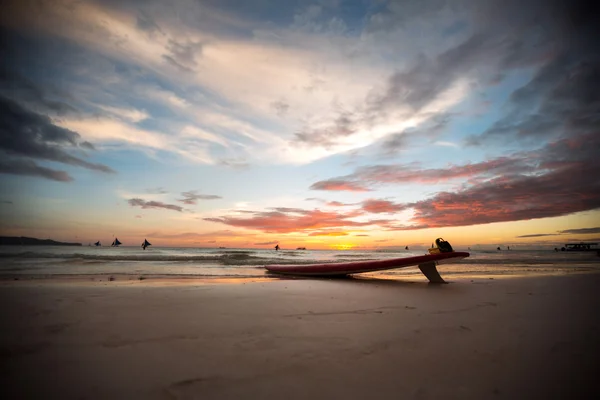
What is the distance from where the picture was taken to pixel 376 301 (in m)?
5.04

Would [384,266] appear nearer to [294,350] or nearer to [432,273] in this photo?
[432,273]

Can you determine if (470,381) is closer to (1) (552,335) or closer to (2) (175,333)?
(1) (552,335)

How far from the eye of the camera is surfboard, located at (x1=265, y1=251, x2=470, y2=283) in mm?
8484

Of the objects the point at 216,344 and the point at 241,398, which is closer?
the point at 241,398

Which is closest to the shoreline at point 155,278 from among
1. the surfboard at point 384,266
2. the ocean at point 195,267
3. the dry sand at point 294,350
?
the ocean at point 195,267

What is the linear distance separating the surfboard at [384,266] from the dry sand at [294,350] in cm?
386

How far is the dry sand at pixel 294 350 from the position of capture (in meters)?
1.78

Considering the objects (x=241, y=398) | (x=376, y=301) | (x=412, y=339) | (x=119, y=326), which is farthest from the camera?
(x=376, y=301)

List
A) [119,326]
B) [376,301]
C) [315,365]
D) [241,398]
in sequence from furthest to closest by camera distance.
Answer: [376,301]
[119,326]
[315,365]
[241,398]

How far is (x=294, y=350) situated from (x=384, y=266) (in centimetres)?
752

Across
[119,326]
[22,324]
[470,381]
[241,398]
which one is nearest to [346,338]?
[470,381]

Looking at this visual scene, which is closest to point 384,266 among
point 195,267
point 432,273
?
point 432,273

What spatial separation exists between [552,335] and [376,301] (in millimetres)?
2483

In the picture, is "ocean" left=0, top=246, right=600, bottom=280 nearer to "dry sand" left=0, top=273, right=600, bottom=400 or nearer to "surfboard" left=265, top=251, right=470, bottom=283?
"surfboard" left=265, top=251, right=470, bottom=283
